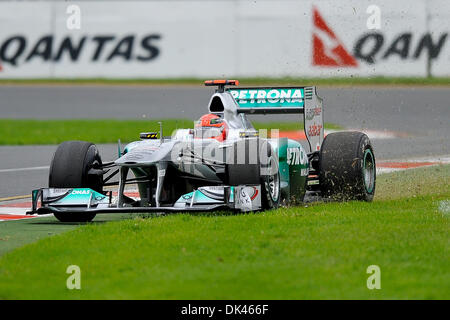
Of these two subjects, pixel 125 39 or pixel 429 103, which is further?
pixel 125 39

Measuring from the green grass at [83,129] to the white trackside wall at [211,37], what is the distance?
2.79 meters

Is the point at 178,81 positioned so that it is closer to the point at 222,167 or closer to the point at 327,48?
the point at 327,48

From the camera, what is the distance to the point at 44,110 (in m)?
31.4

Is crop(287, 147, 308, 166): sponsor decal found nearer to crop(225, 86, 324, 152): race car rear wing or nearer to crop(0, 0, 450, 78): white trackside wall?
crop(225, 86, 324, 152): race car rear wing

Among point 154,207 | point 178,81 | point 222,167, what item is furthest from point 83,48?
point 154,207

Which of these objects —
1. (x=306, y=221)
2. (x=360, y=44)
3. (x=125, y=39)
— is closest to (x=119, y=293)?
(x=306, y=221)

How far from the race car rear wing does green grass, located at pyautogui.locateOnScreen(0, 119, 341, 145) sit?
9718 mm

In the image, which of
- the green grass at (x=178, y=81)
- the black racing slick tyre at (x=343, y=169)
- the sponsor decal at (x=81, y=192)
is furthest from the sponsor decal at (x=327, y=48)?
the sponsor decal at (x=81, y=192)

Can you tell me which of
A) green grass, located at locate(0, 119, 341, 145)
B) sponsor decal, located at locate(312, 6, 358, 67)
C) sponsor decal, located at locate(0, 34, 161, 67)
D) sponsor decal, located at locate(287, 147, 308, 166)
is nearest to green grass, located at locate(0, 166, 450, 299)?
sponsor decal, located at locate(287, 147, 308, 166)

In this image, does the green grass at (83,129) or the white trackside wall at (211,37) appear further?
the white trackside wall at (211,37)

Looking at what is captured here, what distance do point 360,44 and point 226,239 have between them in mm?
19201

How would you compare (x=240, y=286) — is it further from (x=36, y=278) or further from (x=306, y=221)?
(x=306, y=221)

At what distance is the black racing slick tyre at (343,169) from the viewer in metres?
11.5

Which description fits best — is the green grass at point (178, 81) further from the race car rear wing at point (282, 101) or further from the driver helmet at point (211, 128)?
the driver helmet at point (211, 128)
